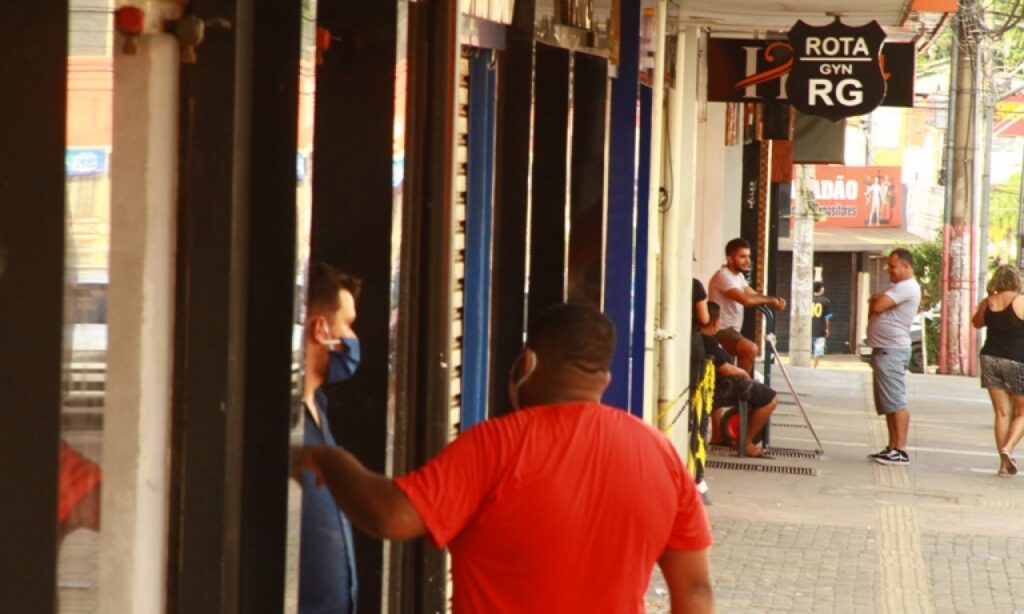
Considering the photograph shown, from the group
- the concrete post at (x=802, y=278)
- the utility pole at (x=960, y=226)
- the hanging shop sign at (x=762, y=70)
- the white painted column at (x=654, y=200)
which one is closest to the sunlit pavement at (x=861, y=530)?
the white painted column at (x=654, y=200)

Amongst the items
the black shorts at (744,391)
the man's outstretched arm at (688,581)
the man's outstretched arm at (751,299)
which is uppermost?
the man's outstretched arm at (751,299)

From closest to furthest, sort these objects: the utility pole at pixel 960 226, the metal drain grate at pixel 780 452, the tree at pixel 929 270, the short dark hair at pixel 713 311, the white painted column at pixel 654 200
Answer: the white painted column at pixel 654 200 < the short dark hair at pixel 713 311 < the metal drain grate at pixel 780 452 < the utility pole at pixel 960 226 < the tree at pixel 929 270

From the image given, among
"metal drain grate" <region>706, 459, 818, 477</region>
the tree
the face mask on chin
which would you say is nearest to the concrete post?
the tree

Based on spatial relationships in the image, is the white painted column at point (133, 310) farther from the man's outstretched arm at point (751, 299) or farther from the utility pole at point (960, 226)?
the utility pole at point (960, 226)

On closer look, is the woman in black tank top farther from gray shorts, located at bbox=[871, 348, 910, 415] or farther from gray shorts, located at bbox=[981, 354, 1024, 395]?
gray shorts, located at bbox=[871, 348, 910, 415]

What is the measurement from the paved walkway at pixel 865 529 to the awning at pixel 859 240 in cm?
2931

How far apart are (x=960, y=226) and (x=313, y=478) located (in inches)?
1030

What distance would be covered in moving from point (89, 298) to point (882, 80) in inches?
389

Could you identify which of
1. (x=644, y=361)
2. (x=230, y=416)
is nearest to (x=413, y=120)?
(x=230, y=416)

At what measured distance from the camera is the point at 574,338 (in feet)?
12.5

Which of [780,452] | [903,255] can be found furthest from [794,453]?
[903,255]

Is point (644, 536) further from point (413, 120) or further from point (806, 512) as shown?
point (806, 512)

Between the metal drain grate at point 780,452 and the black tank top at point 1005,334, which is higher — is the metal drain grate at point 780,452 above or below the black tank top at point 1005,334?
below

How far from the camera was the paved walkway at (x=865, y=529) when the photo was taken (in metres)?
8.93
